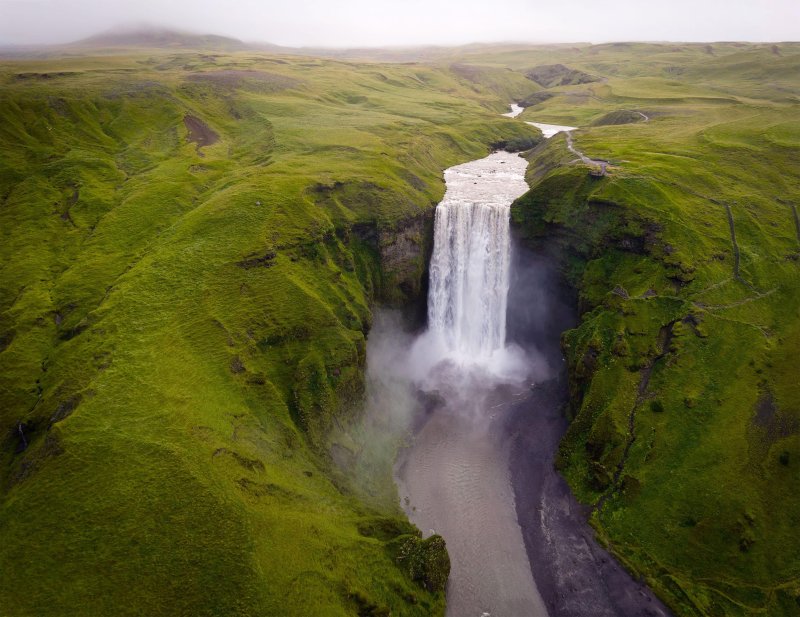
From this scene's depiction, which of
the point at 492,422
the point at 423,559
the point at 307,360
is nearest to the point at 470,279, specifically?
the point at 492,422

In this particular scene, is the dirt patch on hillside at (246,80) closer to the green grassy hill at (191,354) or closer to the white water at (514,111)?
the green grassy hill at (191,354)

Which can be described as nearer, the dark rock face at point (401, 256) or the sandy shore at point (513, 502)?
the sandy shore at point (513, 502)

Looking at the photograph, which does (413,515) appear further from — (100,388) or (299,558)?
(100,388)

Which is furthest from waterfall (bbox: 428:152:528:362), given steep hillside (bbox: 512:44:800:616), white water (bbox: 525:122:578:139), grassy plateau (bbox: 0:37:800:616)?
white water (bbox: 525:122:578:139)

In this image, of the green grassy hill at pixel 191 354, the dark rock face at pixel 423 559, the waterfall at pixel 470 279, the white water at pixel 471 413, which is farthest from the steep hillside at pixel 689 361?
the green grassy hill at pixel 191 354

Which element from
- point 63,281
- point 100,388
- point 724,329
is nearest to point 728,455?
point 724,329

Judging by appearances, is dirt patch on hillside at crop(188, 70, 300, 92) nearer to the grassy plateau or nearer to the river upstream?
the grassy plateau
